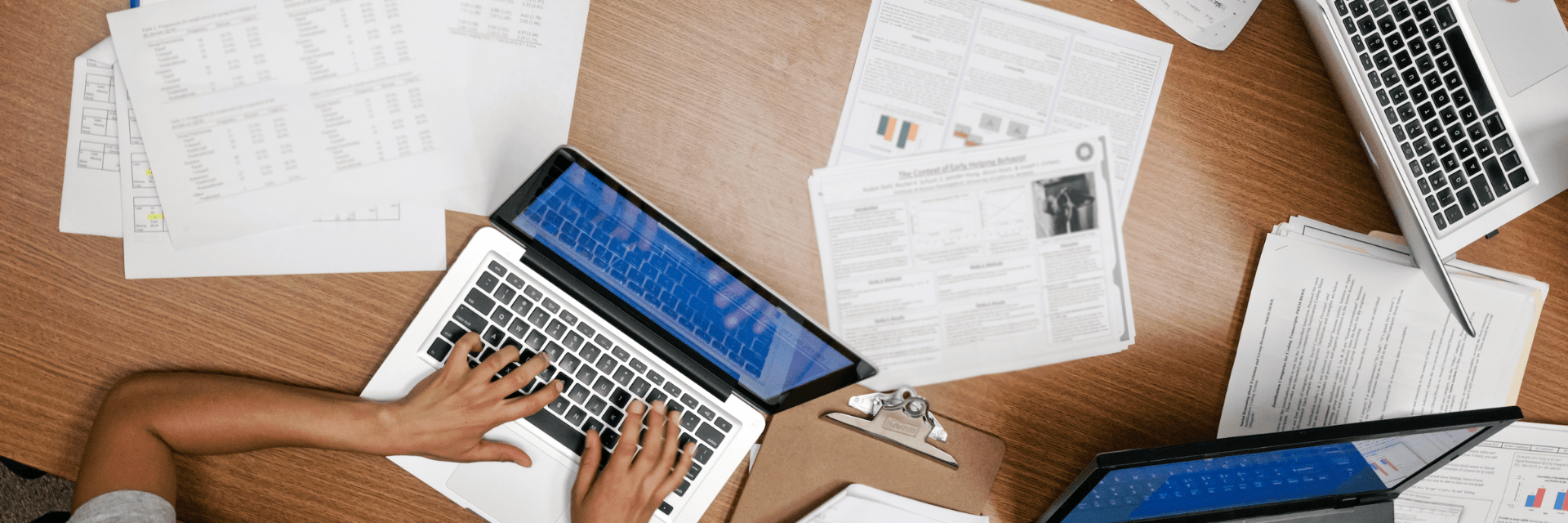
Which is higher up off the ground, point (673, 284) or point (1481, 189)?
point (1481, 189)

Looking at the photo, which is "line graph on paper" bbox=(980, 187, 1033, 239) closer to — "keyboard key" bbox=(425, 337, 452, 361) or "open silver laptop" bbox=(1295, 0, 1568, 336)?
"open silver laptop" bbox=(1295, 0, 1568, 336)

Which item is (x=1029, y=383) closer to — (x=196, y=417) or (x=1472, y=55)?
(x=1472, y=55)

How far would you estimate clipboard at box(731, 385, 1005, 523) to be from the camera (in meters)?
0.82

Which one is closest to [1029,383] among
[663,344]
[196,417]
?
[663,344]

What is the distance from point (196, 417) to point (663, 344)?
0.50m

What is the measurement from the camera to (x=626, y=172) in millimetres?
817

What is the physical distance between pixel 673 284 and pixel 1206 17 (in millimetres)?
669

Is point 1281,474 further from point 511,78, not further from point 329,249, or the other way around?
point 329,249

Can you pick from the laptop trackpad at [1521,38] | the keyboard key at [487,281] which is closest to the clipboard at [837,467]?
the keyboard key at [487,281]

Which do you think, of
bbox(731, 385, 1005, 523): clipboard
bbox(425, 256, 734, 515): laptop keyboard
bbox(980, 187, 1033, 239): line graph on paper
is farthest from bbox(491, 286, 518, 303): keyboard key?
bbox(980, 187, 1033, 239): line graph on paper

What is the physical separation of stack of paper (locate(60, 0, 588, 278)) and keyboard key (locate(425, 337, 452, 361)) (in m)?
0.08

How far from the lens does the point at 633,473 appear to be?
0.78 m

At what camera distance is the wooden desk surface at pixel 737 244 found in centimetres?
79

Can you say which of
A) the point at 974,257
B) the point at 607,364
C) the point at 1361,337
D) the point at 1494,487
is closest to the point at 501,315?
the point at 607,364
